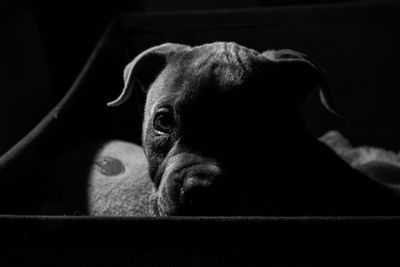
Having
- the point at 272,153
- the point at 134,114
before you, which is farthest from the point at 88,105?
the point at 272,153

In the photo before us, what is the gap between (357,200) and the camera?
1820mm

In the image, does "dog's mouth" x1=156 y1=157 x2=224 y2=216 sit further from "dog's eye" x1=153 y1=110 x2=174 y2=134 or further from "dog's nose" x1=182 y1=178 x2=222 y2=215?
"dog's eye" x1=153 y1=110 x2=174 y2=134

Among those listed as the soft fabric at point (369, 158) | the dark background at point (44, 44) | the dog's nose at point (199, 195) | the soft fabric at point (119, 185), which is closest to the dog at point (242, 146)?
the dog's nose at point (199, 195)

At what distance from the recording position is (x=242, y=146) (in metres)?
1.72

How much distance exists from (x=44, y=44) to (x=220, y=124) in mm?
2040

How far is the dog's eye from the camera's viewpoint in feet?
6.04

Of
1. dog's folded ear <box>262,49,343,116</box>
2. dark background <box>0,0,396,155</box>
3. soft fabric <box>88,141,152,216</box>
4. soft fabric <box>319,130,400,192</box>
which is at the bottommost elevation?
soft fabric <box>319,130,400,192</box>

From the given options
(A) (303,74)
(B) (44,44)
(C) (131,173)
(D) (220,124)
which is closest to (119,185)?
(C) (131,173)

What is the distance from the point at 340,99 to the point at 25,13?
188cm

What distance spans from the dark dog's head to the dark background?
1.02 meters

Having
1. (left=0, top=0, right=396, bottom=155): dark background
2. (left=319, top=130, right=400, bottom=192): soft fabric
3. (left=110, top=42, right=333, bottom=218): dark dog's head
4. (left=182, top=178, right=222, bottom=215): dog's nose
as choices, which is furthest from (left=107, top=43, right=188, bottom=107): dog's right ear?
(left=319, top=130, right=400, bottom=192): soft fabric

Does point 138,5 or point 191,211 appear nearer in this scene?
point 191,211

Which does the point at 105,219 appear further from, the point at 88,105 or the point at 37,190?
the point at 88,105

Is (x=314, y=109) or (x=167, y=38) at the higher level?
(x=167, y=38)
